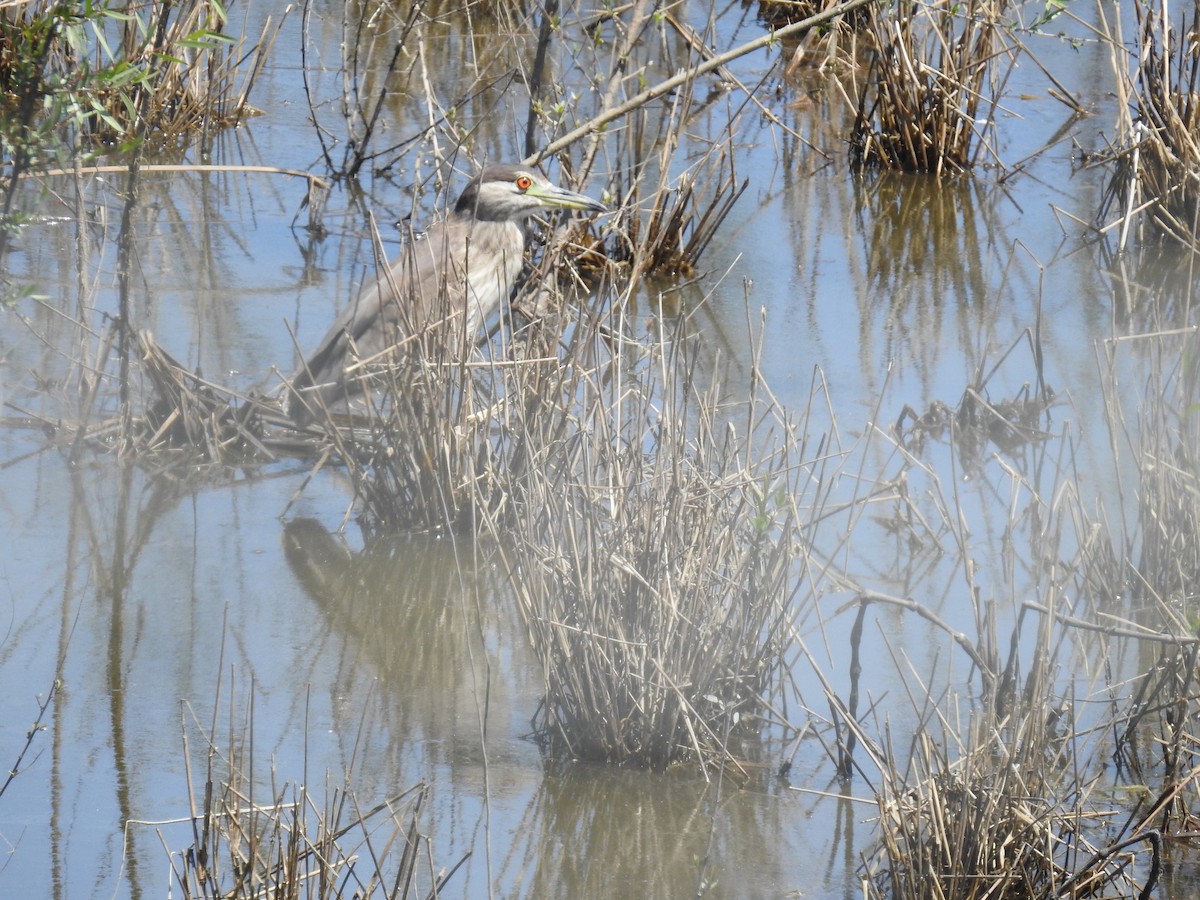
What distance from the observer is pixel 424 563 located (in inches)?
191

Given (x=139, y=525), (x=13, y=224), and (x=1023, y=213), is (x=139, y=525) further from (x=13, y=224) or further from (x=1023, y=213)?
(x=1023, y=213)

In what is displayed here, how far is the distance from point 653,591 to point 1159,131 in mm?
5446

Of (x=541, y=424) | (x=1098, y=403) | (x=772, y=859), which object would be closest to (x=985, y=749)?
(x=772, y=859)

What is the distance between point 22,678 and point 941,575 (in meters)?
2.60

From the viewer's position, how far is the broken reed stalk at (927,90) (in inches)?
343

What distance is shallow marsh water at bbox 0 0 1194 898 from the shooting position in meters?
3.42

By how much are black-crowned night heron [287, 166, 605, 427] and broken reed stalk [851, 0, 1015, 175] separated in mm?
2967

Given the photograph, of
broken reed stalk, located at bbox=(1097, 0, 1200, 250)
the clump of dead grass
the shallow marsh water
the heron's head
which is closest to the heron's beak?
the heron's head

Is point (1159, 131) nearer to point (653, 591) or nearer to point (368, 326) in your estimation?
point (368, 326)

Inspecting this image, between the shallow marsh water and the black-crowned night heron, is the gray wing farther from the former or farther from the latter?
the shallow marsh water

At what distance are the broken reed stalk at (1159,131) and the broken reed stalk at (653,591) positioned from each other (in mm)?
4467

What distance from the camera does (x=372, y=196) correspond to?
858cm

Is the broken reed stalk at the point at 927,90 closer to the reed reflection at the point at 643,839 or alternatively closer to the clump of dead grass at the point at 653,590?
the clump of dead grass at the point at 653,590

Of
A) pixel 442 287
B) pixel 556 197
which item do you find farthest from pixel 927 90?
pixel 442 287
